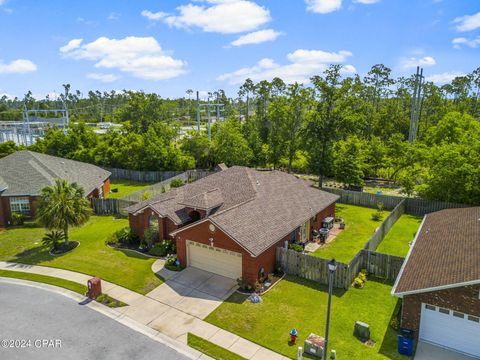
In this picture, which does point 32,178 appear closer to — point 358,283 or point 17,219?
point 17,219

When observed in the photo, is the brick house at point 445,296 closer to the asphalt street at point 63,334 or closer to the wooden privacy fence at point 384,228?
the wooden privacy fence at point 384,228

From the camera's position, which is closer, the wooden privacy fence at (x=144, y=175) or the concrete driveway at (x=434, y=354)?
the concrete driveway at (x=434, y=354)

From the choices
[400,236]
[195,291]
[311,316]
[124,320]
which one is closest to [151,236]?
[195,291]

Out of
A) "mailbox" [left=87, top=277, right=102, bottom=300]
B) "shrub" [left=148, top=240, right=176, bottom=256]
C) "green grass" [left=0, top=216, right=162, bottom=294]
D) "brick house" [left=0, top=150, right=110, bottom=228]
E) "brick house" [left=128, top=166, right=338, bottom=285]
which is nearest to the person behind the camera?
"mailbox" [left=87, top=277, right=102, bottom=300]

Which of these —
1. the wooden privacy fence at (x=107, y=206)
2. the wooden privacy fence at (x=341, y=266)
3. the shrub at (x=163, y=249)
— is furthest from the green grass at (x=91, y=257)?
the wooden privacy fence at (x=341, y=266)

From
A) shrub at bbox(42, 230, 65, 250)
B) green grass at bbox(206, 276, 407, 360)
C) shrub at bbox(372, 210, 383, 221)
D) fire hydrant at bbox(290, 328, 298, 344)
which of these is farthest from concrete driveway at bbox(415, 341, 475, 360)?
shrub at bbox(42, 230, 65, 250)

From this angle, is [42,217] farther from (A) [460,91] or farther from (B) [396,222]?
(A) [460,91]

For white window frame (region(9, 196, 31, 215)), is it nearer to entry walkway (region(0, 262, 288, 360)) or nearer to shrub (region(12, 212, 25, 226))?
shrub (region(12, 212, 25, 226))
